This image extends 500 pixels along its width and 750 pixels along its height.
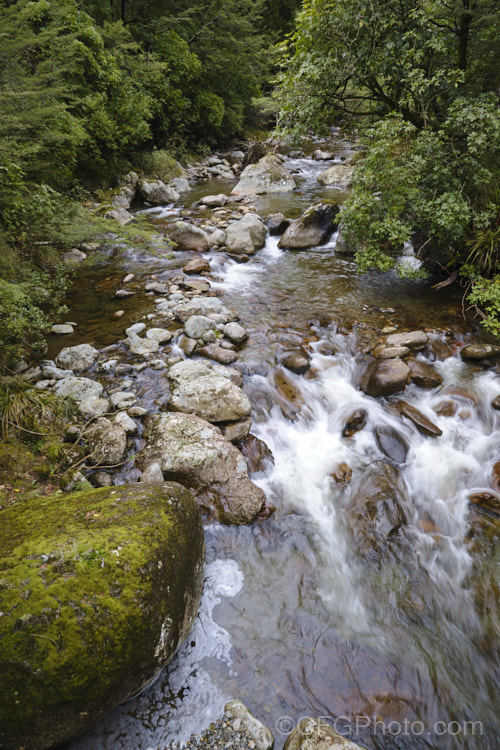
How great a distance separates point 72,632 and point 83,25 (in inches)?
585

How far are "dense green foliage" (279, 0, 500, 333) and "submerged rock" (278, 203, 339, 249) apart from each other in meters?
3.30

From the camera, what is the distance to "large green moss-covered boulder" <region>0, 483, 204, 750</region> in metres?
2.08

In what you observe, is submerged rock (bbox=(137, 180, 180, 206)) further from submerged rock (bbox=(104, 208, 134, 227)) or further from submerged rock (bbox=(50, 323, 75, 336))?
submerged rock (bbox=(50, 323, 75, 336))

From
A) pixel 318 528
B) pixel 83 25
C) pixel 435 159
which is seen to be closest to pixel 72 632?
pixel 318 528

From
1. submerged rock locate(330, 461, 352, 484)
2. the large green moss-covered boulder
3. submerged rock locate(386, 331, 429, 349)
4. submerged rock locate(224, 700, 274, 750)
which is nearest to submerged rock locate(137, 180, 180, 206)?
submerged rock locate(386, 331, 429, 349)

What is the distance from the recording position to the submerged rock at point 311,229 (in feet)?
35.0

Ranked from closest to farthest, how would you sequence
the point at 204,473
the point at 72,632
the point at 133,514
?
1. the point at 72,632
2. the point at 133,514
3. the point at 204,473

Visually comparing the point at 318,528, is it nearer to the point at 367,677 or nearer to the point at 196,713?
the point at 367,677

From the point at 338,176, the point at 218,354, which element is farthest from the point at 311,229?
the point at 338,176

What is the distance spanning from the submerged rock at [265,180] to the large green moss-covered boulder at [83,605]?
15.8 meters

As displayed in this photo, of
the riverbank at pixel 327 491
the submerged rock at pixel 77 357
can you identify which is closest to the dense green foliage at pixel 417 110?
the riverbank at pixel 327 491

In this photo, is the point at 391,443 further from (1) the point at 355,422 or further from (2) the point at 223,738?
(2) the point at 223,738

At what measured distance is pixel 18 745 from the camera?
6.67ft

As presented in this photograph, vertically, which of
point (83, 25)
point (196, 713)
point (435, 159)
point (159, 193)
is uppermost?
point (83, 25)
